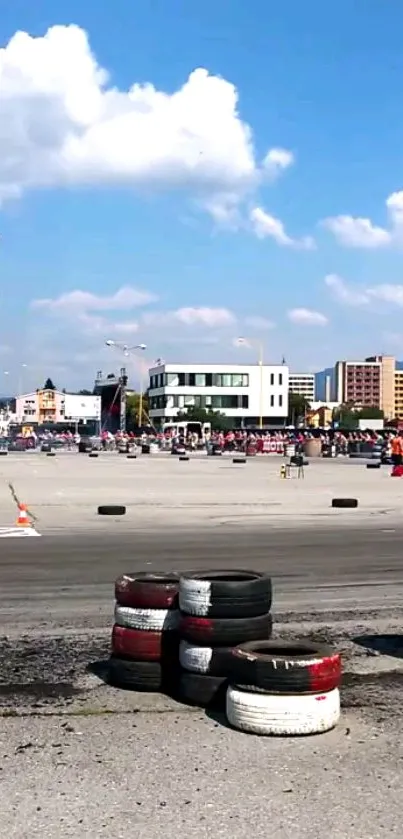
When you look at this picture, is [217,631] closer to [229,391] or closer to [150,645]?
[150,645]

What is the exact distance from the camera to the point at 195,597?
259 inches

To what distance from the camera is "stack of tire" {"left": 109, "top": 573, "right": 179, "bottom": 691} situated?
671cm

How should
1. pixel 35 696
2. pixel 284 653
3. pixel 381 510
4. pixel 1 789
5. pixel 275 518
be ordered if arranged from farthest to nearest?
1. pixel 381 510
2. pixel 275 518
3. pixel 35 696
4. pixel 284 653
5. pixel 1 789

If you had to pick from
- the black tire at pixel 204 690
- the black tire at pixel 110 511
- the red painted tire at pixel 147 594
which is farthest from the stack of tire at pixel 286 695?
the black tire at pixel 110 511

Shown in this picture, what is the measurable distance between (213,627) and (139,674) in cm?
68

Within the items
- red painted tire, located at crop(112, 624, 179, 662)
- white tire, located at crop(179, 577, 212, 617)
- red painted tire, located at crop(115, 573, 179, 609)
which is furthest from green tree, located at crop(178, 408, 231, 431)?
white tire, located at crop(179, 577, 212, 617)

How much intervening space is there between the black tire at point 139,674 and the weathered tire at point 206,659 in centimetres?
30

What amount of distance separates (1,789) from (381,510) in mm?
20325

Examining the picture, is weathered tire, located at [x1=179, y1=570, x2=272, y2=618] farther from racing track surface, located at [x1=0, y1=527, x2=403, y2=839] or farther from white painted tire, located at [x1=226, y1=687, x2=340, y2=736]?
white painted tire, located at [x1=226, y1=687, x2=340, y2=736]

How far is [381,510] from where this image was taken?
80.1ft

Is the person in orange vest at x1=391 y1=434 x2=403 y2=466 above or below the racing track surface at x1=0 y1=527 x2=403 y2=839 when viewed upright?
above

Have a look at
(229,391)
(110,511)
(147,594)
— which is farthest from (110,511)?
(229,391)

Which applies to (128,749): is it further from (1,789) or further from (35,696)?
(35,696)

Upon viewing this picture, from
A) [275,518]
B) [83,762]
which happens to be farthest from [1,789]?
A: [275,518]
